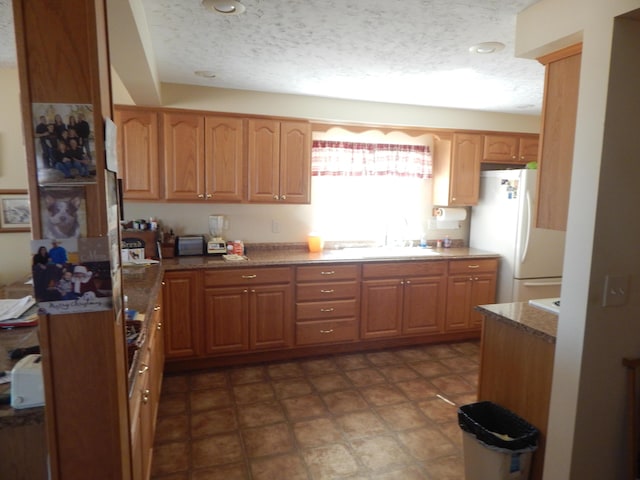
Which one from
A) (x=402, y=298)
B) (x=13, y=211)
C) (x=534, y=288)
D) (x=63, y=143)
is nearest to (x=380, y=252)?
(x=402, y=298)

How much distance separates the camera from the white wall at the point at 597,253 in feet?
4.99

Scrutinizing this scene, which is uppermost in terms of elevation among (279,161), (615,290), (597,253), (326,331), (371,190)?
(279,161)

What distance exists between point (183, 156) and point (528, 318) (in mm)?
2818

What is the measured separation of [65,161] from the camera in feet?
3.22

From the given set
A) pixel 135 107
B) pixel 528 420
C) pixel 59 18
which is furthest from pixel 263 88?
pixel 528 420

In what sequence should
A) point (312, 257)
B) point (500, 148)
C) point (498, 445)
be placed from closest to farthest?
point (498, 445) → point (312, 257) → point (500, 148)

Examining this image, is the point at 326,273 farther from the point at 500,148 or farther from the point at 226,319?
the point at 500,148

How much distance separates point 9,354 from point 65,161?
102cm

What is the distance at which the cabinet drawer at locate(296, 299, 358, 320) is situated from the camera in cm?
361

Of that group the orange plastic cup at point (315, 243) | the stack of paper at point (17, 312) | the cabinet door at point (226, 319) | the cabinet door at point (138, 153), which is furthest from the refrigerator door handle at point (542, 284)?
the stack of paper at point (17, 312)

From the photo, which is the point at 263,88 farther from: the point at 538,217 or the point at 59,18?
the point at 59,18

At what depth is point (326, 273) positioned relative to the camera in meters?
3.64

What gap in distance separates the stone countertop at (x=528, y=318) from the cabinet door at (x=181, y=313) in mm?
2174

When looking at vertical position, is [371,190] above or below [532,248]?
above
